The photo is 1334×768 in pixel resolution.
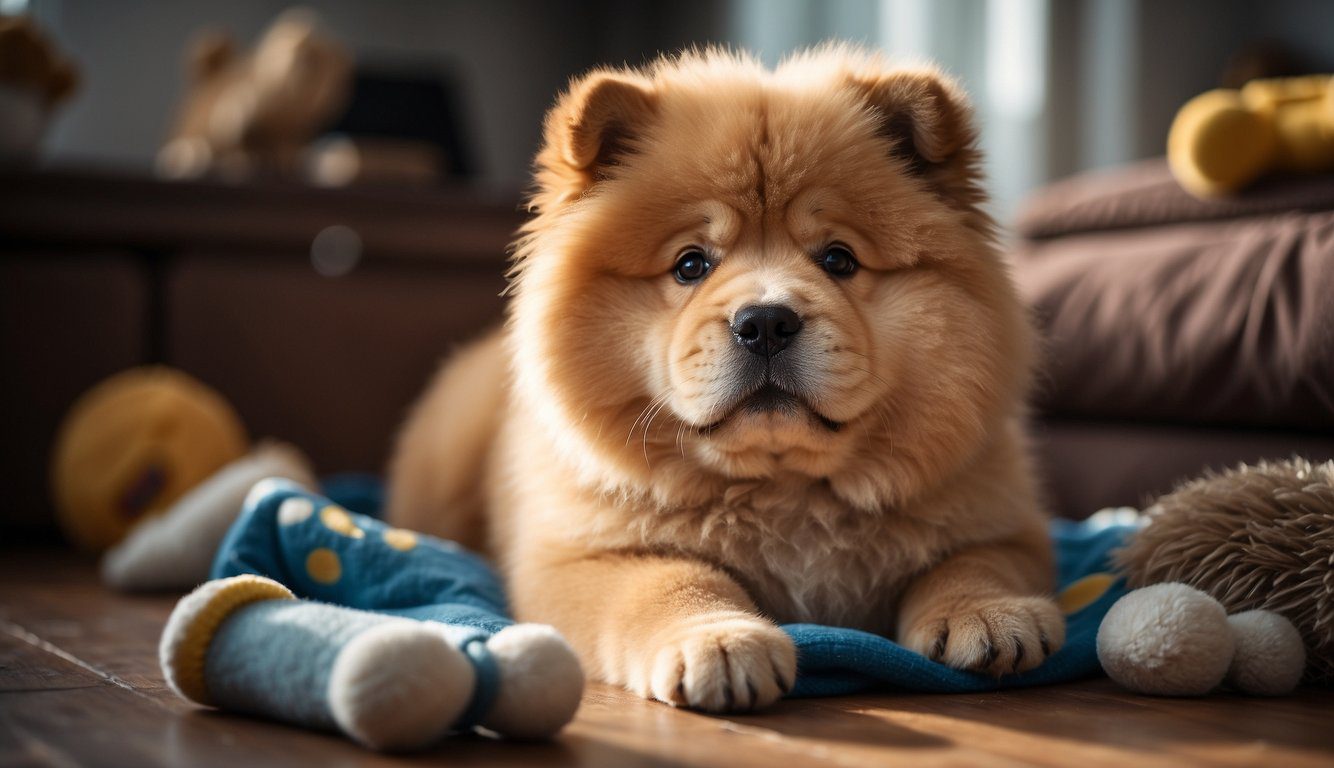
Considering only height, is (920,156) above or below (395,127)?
below

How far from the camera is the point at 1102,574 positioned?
1794 mm

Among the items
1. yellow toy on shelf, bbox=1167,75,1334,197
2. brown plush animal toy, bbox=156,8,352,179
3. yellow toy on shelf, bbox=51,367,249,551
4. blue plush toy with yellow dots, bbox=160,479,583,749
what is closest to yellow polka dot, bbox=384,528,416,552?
blue plush toy with yellow dots, bbox=160,479,583,749

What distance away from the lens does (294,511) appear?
1.79m

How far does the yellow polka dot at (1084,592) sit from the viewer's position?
1725 mm

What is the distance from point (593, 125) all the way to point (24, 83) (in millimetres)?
2172

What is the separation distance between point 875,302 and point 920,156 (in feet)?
0.83

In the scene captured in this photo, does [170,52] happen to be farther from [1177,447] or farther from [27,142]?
[1177,447]

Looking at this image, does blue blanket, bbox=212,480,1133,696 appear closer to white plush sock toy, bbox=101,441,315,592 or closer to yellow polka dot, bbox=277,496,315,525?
yellow polka dot, bbox=277,496,315,525

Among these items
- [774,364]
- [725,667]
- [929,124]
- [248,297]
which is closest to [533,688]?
[725,667]

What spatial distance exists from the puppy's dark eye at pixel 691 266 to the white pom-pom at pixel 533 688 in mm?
604

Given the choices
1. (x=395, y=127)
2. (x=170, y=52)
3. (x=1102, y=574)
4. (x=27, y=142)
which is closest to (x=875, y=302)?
(x=1102, y=574)

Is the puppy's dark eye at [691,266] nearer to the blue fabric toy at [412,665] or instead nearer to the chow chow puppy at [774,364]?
the chow chow puppy at [774,364]

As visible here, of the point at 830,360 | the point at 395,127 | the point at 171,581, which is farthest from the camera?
the point at 395,127

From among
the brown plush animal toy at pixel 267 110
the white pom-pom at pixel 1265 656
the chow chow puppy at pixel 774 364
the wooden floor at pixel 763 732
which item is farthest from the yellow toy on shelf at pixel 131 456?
the white pom-pom at pixel 1265 656
